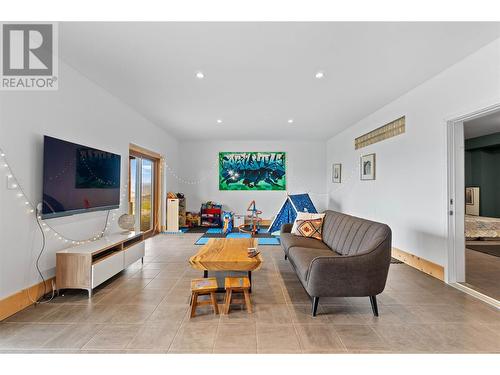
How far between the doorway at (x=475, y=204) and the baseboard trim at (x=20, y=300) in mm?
4676

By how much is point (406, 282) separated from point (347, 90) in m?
2.76

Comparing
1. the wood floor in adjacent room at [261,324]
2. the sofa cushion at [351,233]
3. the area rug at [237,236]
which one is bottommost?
the wood floor in adjacent room at [261,324]

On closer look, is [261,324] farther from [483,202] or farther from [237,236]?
[483,202]

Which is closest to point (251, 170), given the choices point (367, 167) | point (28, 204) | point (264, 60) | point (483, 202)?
point (367, 167)

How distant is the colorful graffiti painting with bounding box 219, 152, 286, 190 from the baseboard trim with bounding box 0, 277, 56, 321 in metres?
5.47

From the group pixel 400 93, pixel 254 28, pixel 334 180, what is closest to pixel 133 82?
pixel 254 28

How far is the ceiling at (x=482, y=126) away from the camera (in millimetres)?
5024

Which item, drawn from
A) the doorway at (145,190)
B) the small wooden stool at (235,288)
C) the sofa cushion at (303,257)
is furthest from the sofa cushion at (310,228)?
the doorway at (145,190)

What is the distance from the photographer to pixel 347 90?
3.72 meters

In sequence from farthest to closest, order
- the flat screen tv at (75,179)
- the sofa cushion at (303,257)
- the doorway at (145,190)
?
the doorway at (145,190) < the flat screen tv at (75,179) < the sofa cushion at (303,257)

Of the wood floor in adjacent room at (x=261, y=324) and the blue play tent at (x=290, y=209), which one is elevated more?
the blue play tent at (x=290, y=209)

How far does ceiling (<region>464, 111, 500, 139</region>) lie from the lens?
16.5 feet

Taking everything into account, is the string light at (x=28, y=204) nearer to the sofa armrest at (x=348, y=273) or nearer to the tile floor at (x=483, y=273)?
the sofa armrest at (x=348, y=273)
